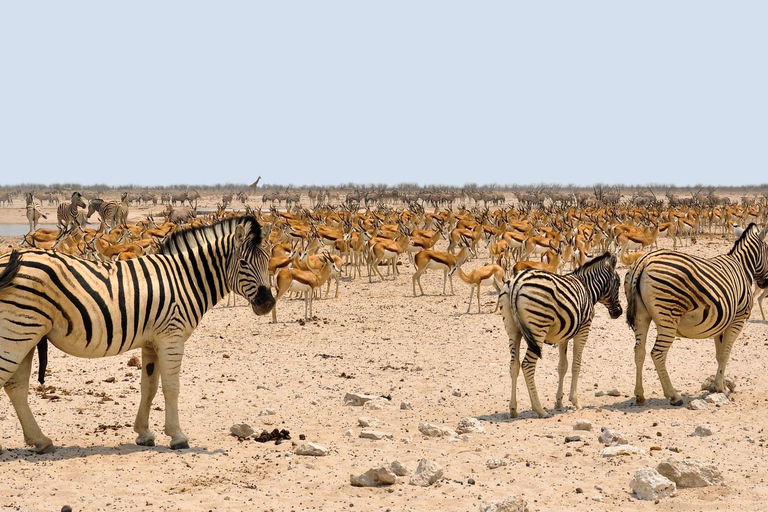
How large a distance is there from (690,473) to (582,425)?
1.87 meters

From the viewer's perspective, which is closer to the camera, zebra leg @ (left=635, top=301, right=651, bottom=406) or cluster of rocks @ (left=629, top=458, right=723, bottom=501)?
cluster of rocks @ (left=629, top=458, right=723, bottom=501)

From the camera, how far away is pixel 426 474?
696 centimetres

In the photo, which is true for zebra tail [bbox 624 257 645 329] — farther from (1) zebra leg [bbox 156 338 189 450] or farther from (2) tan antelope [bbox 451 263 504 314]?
(2) tan antelope [bbox 451 263 504 314]

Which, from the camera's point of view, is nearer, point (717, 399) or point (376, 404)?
point (717, 399)

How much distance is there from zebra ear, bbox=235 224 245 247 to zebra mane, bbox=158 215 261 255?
0.04 meters

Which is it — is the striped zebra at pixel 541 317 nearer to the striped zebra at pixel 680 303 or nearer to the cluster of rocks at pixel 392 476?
the striped zebra at pixel 680 303

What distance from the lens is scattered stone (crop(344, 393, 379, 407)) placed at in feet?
33.2

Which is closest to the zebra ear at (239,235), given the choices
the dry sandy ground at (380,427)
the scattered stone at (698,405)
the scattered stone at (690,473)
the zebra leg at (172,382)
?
the zebra leg at (172,382)

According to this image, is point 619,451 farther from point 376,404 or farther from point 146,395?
point 146,395

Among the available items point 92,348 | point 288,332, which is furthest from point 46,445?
point 288,332

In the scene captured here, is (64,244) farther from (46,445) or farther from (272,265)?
(46,445)

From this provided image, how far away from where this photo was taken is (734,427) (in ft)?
28.6

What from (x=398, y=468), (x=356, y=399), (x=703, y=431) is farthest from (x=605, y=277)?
(x=398, y=468)

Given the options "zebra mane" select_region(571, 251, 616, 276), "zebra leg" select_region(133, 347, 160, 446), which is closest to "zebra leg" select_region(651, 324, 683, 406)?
"zebra mane" select_region(571, 251, 616, 276)
